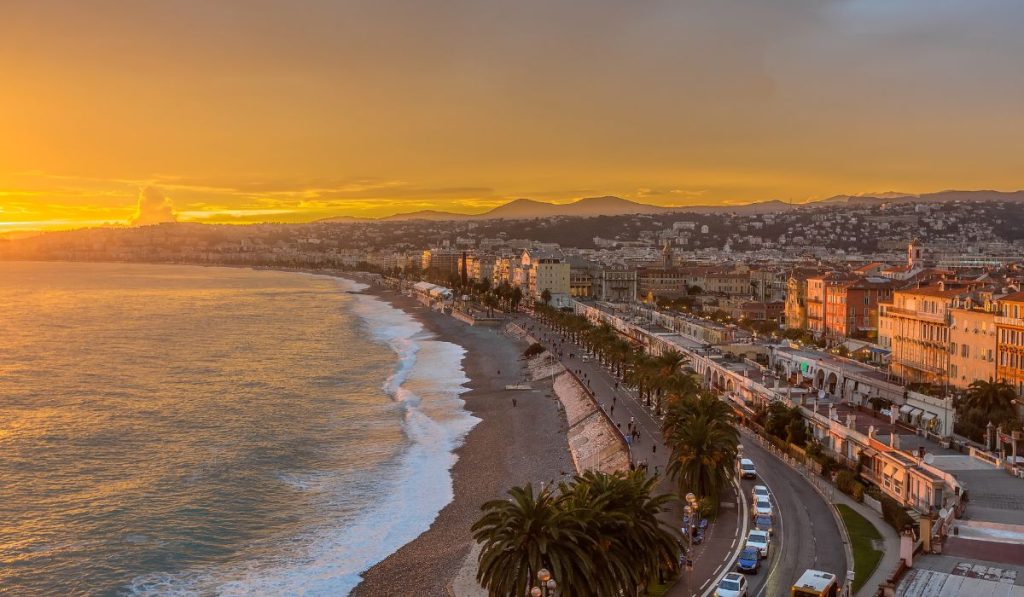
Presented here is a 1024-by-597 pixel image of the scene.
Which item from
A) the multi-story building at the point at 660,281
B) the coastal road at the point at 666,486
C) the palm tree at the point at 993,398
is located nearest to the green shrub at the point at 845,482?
the coastal road at the point at 666,486

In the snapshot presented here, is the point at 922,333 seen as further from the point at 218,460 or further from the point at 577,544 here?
the point at 218,460

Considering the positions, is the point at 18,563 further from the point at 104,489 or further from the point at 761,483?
the point at 761,483

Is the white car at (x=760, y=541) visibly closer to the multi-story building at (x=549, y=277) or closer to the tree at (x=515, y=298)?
the tree at (x=515, y=298)

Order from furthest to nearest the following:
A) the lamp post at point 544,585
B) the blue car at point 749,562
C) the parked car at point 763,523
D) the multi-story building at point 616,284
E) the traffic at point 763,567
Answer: the multi-story building at point 616,284
the parked car at point 763,523
the blue car at point 749,562
the traffic at point 763,567
the lamp post at point 544,585

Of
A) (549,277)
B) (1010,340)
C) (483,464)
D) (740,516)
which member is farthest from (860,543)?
(549,277)

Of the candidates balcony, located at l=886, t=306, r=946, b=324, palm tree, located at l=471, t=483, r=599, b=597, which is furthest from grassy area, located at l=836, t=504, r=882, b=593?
balcony, located at l=886, t=306, r=946, b=324

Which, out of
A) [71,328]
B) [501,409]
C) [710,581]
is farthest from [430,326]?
[710,581]

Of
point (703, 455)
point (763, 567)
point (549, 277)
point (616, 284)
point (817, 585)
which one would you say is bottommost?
point (616, 284)
